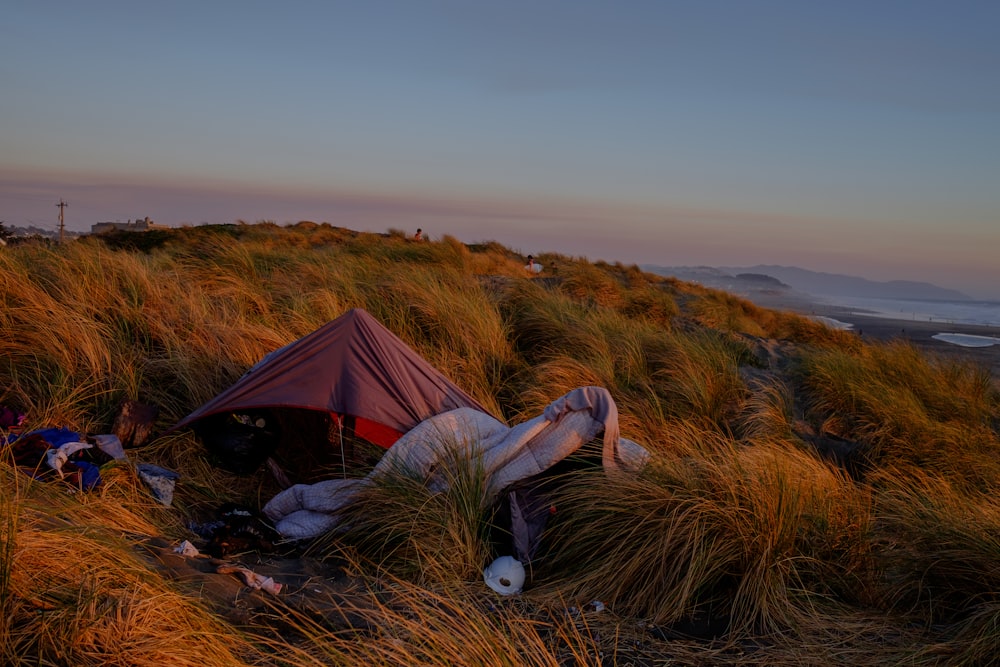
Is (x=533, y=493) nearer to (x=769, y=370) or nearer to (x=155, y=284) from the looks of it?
(x=155, y=284)

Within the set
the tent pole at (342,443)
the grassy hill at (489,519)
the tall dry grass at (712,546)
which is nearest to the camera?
the grassy hill at (489,519)

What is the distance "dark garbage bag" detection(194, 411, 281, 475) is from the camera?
5.62 metres

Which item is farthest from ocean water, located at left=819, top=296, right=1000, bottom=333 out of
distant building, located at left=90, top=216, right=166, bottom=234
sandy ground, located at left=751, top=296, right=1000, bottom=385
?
distant building, located at left=90, top=216, right=166, bottom=234

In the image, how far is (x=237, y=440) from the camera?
5.64 metres

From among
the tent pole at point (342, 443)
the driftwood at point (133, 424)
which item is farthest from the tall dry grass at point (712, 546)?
the driftwood at point (133, 424)

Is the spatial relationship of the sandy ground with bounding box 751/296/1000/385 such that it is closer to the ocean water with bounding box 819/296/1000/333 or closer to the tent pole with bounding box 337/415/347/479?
the ocean water with bounding box 819/296/1000/333

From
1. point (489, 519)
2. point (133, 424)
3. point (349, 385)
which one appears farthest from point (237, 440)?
point (489, 519)

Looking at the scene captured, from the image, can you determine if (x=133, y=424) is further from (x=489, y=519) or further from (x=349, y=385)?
(x=489, y=519)

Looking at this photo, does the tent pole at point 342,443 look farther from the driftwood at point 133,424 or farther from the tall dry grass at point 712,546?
the tall dry grass at point 712,546

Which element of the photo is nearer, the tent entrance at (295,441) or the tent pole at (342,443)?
the tent pole at (342,443)

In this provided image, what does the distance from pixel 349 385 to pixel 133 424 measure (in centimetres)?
145

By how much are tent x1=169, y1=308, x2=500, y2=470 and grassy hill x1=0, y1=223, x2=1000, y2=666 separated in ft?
1.86

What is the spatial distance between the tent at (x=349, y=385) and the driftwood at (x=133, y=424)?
21 cm

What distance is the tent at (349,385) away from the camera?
18.2 ft
